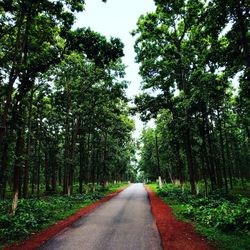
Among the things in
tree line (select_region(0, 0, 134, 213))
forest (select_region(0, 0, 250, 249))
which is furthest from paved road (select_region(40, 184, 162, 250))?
tree line (select_region(0, 0, 134, 213))

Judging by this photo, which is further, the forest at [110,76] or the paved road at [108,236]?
the forest at [110,76]

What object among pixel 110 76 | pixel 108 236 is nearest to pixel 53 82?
pixel 110 76

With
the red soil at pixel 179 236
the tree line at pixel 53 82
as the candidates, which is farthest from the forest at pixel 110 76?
the red soil at pixel 179 236

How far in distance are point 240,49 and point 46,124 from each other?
31060 mm

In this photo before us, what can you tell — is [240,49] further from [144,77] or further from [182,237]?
[144,77]

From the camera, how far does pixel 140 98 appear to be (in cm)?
2409

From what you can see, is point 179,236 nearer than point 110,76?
Yes

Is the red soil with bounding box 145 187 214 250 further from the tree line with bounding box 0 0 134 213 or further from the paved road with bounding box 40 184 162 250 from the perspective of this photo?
the tree line with bounding box 0 0 134 213

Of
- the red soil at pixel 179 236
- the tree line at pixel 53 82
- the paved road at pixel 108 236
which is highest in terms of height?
the tree line at pixel 53 82

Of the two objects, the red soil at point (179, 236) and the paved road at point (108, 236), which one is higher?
the paved road at point (108, 236)

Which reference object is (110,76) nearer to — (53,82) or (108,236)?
(53,82)

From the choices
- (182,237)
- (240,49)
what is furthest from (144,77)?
(182,237)

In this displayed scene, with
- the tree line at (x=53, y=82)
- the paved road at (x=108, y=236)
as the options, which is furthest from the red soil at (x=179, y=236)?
the tree line at (x=53, y=82)

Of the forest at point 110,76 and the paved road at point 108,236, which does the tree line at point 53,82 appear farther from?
the paved road at point 108,236
